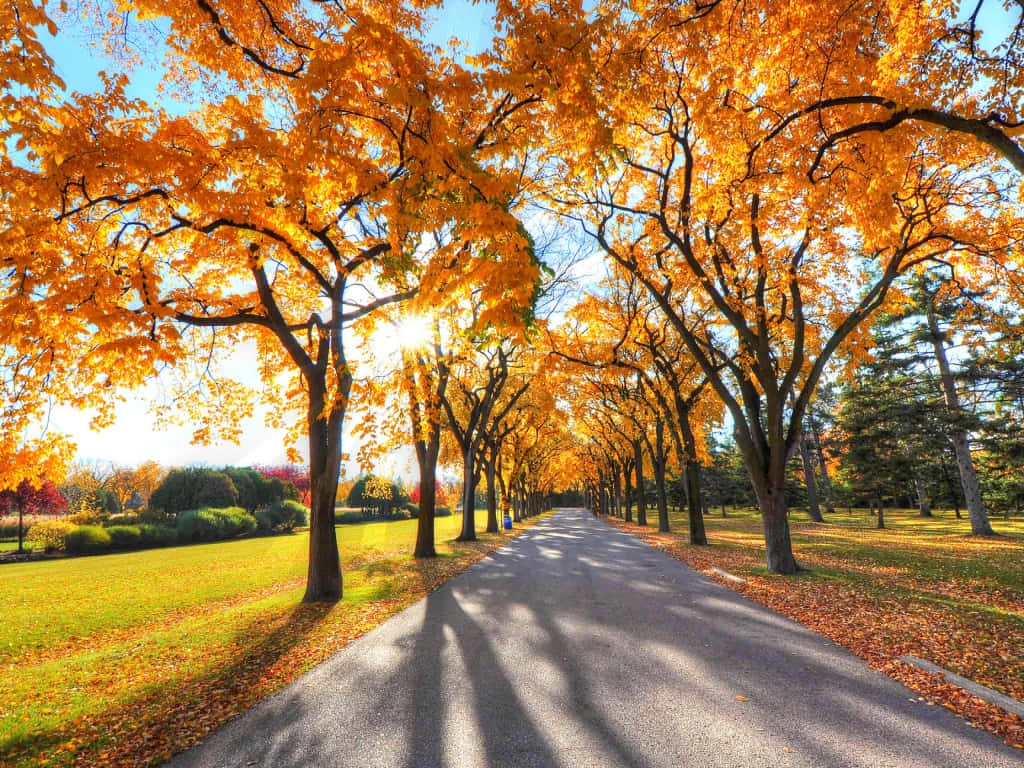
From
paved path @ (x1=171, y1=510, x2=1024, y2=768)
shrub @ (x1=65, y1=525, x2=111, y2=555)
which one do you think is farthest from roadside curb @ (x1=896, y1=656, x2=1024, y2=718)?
shrub @ (x1=65, y1=525, x2=111, y2=555)

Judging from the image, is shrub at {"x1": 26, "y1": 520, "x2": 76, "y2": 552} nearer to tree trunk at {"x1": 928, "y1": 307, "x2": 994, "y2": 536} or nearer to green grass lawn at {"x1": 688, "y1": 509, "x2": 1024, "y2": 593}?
green grass lawn at {"x1": 688, "y1": 509, "x2": 1024, "y2": 593}

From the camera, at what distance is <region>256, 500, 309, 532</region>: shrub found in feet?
138

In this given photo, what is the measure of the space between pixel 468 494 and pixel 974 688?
1823 cm

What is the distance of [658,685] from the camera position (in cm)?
460

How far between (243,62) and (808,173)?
9238mm

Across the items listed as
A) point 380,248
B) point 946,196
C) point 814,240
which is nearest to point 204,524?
point 380,248

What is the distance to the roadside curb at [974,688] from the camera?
12.6 feet

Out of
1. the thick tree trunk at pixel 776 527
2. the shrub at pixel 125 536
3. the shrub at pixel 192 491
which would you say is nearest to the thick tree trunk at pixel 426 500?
the thick tree trunk at pixel 776 527

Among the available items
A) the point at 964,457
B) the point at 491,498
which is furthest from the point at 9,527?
the point at 964,457

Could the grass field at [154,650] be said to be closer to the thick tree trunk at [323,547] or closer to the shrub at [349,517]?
the thick tree trunk at [323,547]

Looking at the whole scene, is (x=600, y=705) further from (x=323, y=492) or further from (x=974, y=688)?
(x=323, y=492)

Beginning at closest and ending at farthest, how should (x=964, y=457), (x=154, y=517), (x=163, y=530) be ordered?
(x=964, y=457) < (x=163, y=530) < (x=154, y=517)

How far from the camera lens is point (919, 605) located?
7453 millimetres

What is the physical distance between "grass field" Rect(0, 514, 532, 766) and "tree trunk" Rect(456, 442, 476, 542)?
5.64m
